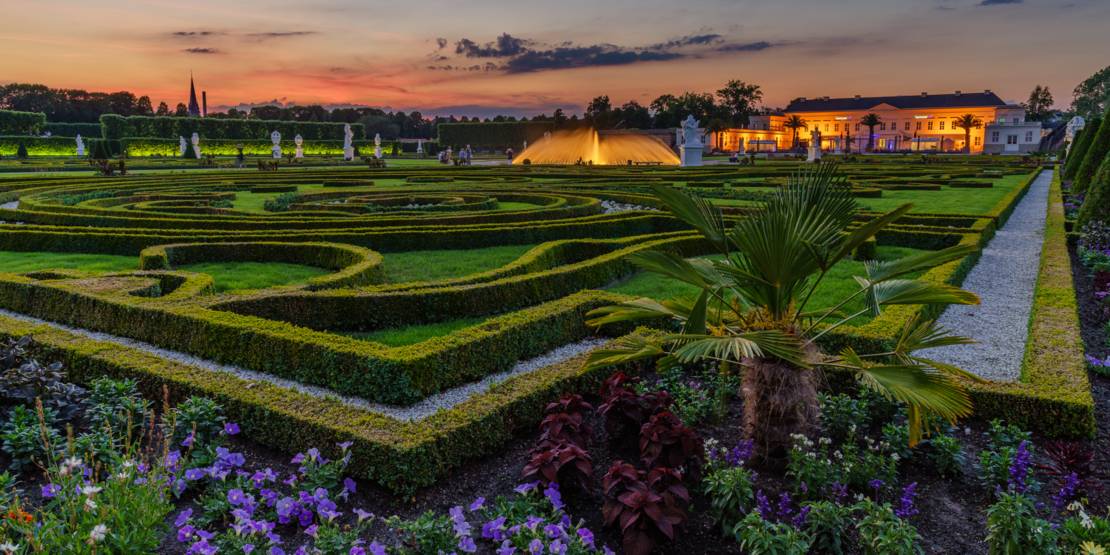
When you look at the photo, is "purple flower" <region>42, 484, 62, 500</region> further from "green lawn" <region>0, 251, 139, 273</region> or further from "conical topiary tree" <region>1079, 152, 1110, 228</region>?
"conical topiary tree" <region>1079, 152, 1110, 228</region>

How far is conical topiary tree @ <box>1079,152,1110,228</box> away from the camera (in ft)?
41.1

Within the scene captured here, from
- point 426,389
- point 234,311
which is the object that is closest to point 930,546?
point 426,389

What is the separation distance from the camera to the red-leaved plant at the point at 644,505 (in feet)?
11.9

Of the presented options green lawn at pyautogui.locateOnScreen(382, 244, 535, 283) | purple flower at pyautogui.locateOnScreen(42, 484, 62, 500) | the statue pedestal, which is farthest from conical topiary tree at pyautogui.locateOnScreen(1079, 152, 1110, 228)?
the statue pedestal

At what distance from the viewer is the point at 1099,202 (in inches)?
502

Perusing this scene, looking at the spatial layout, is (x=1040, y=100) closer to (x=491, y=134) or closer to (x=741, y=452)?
(x=491, y=134)

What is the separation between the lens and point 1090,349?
6980 millimetres

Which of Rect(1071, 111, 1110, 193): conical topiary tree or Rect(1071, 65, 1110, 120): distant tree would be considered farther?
Rect(1071, 65, 1110, 120): distant tree

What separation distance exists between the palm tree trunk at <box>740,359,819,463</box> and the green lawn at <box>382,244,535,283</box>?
6.58m

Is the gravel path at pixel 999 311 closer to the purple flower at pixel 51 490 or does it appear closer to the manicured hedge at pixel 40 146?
the purple flower at pixel 51 490

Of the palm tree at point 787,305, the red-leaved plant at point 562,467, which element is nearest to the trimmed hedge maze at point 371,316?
the red-leaved plant at point 562,467

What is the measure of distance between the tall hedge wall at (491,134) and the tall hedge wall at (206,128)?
38.4ft

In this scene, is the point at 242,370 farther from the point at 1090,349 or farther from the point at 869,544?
the point at 1090,349

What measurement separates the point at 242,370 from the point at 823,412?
4926 millimetres
